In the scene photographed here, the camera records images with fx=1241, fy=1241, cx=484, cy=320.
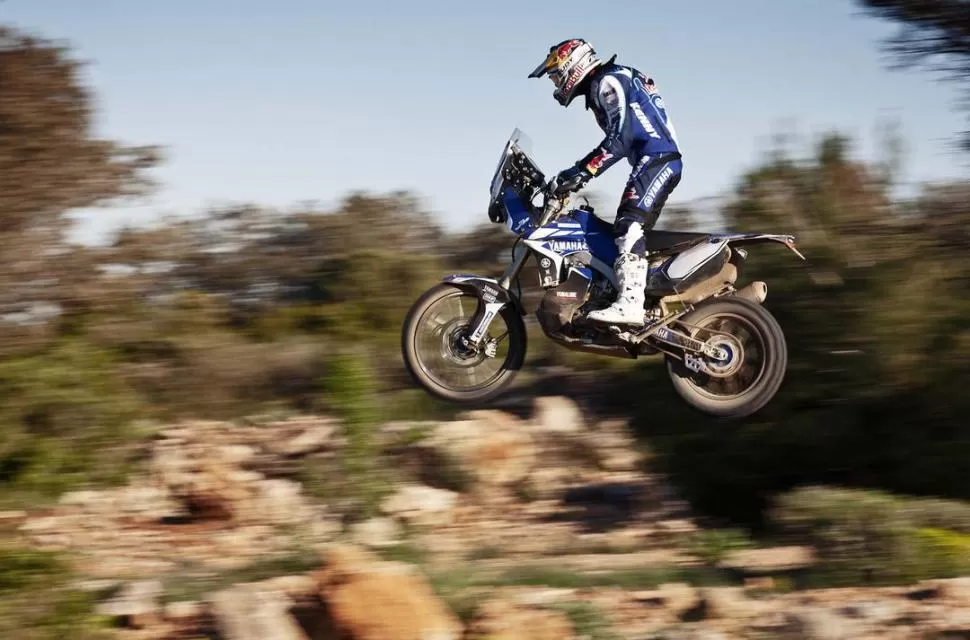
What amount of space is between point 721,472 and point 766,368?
2.95 meters

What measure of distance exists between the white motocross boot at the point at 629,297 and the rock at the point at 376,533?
239 cm

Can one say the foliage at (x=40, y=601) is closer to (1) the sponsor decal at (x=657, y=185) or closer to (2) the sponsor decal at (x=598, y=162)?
(2) the sponsor decal at (x=598, y=162)

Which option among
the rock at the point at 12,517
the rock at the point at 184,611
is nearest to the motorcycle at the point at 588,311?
the rock at the point at 184,611

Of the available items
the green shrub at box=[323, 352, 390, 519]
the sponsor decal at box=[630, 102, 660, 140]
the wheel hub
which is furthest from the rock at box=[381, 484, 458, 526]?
the sponsor decal at box=[630, 102, 660, 140]

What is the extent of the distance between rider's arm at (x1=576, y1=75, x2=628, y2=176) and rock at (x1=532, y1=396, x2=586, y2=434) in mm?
3187

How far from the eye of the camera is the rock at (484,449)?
425 inches

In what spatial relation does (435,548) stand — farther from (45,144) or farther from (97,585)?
(45,144)

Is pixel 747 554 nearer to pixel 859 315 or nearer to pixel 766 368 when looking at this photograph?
pixel 766 368

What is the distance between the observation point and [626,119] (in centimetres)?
872

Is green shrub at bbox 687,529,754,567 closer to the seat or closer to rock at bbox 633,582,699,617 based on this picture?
rock at bbox 633,582,699,617

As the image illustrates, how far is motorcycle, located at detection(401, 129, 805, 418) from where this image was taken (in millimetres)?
8469

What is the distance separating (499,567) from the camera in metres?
8.87

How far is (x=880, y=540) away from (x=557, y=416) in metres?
3.63

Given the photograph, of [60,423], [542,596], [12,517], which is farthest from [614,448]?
[12,517]
